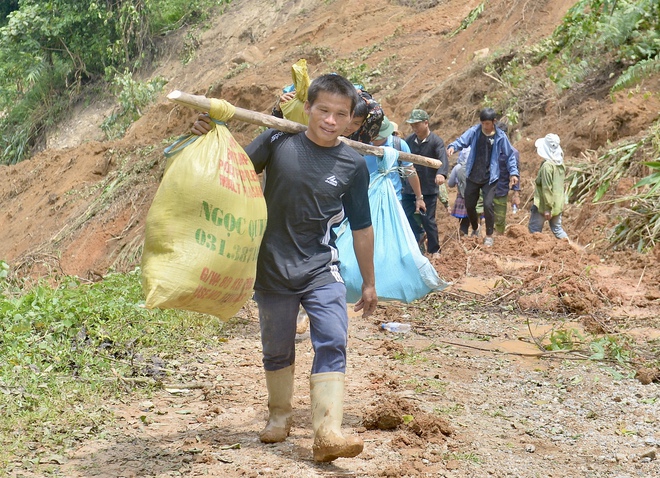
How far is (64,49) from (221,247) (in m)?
24.0

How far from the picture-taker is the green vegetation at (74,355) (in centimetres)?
394

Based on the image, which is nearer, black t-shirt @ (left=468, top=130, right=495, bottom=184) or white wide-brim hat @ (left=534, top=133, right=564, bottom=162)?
black t-shirt @ (left=468, top=130, right=495, bottom=184)

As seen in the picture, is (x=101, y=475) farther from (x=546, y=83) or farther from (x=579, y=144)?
(x=546, y=83)

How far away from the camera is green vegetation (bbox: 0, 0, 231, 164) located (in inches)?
969

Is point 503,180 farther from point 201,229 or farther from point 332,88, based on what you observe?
point 201,229

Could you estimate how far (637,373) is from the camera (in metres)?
5.04

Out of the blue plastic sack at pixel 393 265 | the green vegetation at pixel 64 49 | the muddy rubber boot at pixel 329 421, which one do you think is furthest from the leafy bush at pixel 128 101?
the muddy rubber boot at pixel 329 421

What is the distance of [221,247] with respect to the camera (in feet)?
11.2

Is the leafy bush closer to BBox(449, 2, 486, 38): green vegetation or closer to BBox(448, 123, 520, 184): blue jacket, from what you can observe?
BBox(449, 2, 486, 38): green vegetation

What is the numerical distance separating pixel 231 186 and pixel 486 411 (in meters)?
1.92

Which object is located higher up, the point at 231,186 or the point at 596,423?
the point at 231,186

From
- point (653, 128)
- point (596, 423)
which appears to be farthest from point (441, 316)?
point (653, 128)

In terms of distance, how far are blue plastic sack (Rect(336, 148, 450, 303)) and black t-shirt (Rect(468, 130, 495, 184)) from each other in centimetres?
423

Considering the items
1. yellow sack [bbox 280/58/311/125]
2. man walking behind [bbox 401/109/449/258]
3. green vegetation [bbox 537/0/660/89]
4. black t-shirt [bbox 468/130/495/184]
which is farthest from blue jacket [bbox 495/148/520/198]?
yellow sack [bbox 280/58/311/125]
